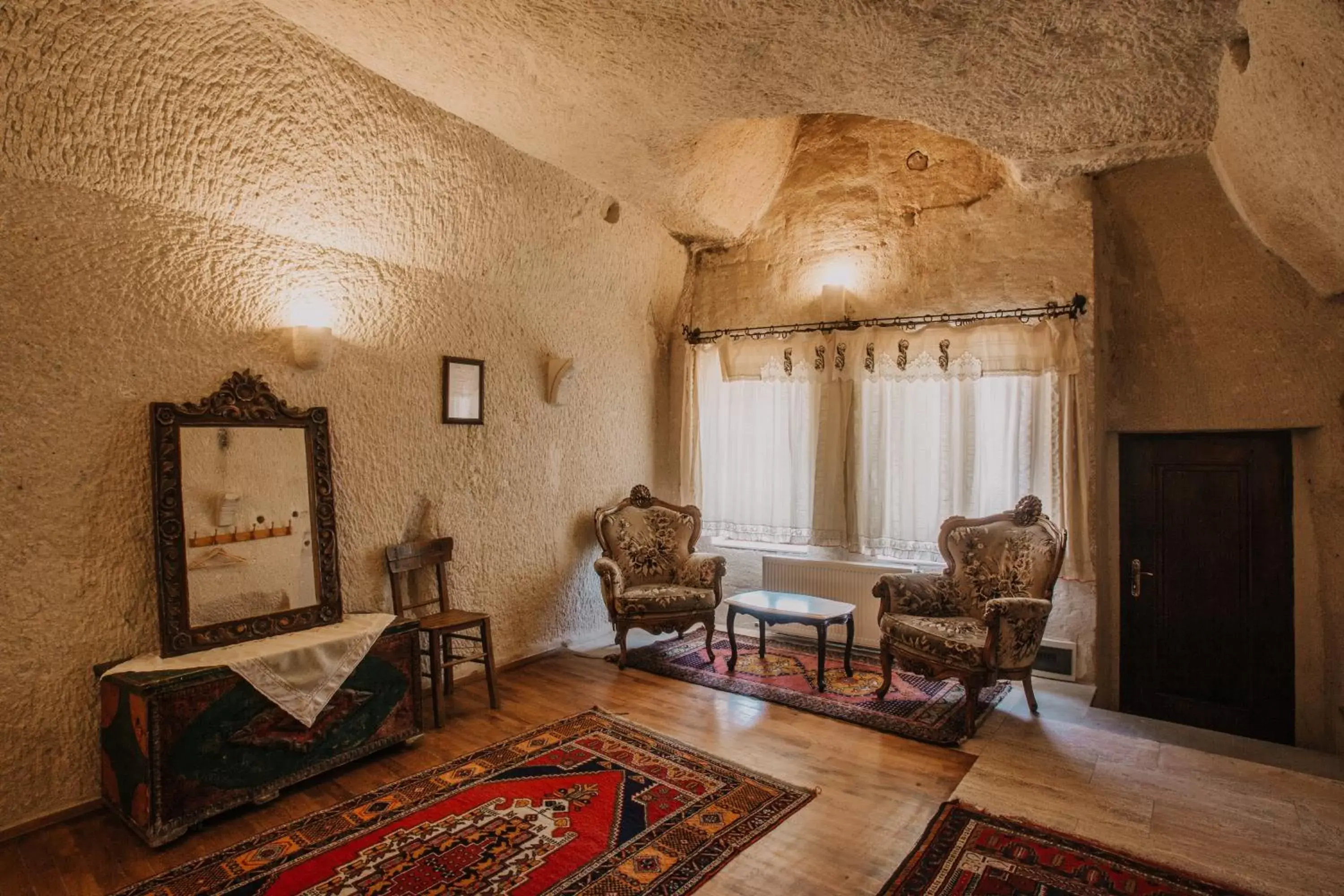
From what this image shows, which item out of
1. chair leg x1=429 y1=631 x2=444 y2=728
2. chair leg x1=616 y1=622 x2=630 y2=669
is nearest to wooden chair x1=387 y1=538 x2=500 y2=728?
chair leg x1=429 y1=631 x2=444 y2=728

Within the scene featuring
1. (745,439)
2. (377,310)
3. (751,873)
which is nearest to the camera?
(751,873)

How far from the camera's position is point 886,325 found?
455 cm

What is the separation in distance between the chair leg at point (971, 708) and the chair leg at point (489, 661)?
2256 mm

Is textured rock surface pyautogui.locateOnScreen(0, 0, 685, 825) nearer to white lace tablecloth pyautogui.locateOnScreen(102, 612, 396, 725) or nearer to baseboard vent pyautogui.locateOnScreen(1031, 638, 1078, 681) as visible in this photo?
white lace tablecloth pyautogui.locateOnScreen(102, 612, 396, 725)

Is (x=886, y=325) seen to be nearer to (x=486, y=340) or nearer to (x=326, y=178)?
(x=486, y=340)

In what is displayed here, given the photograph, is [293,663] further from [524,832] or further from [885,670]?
[885,670]

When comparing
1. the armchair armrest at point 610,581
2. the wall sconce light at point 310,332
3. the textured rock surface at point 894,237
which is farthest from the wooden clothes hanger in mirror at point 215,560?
the textured rock surface at point 894,237

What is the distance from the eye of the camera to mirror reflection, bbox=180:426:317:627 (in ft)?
Answer: 9.07

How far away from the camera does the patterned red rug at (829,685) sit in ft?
11.1

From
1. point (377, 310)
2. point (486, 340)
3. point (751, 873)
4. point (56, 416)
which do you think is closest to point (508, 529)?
point (486, 340)

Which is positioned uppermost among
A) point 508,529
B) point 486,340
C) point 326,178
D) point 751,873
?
point 326,178

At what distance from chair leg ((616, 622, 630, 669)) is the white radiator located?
1159 millimetres

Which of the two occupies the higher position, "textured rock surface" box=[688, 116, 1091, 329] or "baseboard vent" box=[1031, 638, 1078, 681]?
"textured rock surface" box=[688, 116, 1091, 329]

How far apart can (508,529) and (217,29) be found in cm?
269
